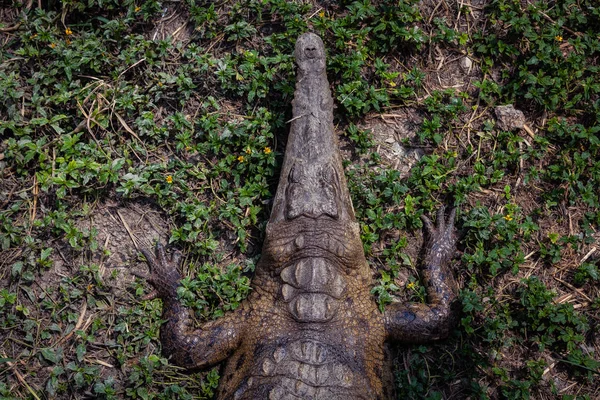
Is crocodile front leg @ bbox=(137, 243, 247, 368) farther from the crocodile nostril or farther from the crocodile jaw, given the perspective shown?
the crocodile nostril

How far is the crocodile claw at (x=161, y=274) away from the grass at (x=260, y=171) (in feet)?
0.26

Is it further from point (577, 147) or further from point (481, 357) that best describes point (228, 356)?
point (577, 147)

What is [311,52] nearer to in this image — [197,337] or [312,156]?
[312,156]

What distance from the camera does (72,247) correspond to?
390 cm

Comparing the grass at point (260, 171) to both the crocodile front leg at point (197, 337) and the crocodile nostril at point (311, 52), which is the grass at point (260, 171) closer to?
the crocodile front leg at point (197, 337)

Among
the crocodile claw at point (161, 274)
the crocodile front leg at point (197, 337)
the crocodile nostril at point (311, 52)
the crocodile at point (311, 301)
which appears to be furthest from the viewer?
the crocodile nostril at point (311, 52)

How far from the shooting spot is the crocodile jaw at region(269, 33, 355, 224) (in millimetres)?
3723

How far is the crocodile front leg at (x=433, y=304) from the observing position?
12.3 feet

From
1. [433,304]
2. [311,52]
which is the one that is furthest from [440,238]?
[311,52]

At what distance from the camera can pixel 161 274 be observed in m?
3.91

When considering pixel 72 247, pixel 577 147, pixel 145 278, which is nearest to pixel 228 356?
pixel 145 278

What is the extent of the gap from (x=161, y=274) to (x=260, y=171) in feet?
3.23

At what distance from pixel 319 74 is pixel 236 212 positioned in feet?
3.70

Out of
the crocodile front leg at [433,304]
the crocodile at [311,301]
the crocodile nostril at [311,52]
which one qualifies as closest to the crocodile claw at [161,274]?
the crocodile at [311,301]
